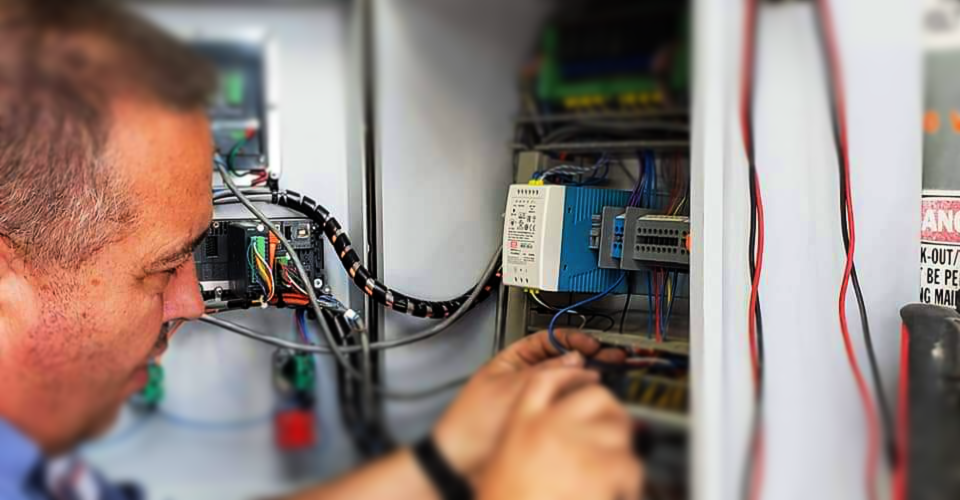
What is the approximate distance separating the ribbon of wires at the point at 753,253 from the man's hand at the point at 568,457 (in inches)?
7.3

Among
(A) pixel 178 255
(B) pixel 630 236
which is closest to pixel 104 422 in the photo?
(A) pixel 178 255

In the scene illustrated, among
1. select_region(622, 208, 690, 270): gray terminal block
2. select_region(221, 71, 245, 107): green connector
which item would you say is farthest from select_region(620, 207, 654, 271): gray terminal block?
select_region(221, 71, 245, 107): green connector

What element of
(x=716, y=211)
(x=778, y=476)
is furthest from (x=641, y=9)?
(x=778, y=476)

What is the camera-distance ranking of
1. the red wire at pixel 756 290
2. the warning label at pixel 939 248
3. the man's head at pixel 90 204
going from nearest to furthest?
the man's head at pixel 90 204 → the red wire at pixel 756 290 → the warning label at pixel 939 248

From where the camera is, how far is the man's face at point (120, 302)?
0.56 metres

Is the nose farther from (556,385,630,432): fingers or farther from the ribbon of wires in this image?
the ribbon of wires

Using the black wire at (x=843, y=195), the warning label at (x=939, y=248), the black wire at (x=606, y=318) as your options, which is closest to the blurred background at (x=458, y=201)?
the black wire at (x=606, y=318)

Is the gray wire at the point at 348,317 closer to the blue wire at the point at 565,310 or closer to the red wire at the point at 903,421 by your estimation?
the blue wire at the point at 565,310

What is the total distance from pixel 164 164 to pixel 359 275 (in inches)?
7.2

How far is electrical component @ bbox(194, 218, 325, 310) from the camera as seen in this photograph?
24.3 inches

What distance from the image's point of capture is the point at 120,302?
60cm

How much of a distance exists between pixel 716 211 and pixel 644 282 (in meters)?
0.10

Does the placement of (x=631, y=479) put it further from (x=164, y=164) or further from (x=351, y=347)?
(x=164, y=164)

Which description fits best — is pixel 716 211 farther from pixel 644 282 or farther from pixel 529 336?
pixel 529 336
